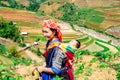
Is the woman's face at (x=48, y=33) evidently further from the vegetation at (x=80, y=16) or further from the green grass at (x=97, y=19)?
the green grass at (x=97, y=19)

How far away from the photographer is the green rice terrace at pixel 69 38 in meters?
9.91

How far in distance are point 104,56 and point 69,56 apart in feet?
26.8

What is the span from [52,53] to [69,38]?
5259cm

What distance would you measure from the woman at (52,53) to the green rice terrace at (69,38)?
3.94 feet

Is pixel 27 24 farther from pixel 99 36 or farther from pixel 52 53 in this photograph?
pixel 52 53

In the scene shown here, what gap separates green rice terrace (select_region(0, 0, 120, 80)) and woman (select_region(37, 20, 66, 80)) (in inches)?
47.3

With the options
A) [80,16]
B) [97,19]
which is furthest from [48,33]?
[80,16]

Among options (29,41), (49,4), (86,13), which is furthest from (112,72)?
(49,4)

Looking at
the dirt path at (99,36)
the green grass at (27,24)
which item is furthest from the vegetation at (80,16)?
the green grass at (27,24)

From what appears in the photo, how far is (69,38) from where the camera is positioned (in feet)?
188

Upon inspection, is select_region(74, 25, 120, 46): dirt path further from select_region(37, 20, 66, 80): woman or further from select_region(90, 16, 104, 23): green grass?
select_region(37, 20, 66, 80): woman

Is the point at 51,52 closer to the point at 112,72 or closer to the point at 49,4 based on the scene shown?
the point at 112,72

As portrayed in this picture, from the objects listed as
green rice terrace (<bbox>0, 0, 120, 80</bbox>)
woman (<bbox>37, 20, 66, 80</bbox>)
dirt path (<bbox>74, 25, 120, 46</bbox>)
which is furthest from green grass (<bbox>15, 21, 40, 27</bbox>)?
woman (<bbox>37, 20, 66, 80</bbox>)

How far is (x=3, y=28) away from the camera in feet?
155
